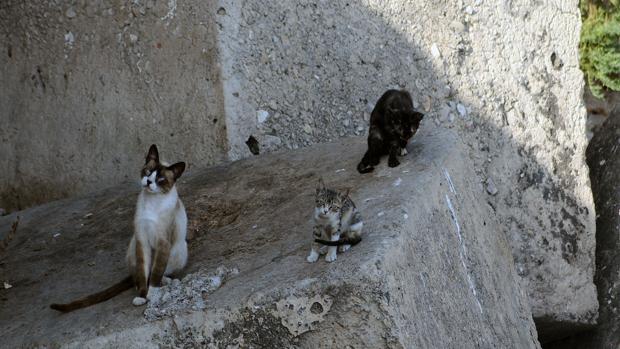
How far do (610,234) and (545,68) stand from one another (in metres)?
1.17

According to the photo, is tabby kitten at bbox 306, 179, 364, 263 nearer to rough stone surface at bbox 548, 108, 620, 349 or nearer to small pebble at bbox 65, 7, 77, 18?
rough stone surface at bbox 548, 108, 620, 349

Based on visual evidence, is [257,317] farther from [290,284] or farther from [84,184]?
[84,184]

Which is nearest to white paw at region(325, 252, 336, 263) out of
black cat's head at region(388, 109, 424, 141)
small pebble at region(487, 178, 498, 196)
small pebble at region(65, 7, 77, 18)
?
black cat's head at region(388, 109, 424, 141)

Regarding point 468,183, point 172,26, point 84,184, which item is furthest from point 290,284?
point 84,184

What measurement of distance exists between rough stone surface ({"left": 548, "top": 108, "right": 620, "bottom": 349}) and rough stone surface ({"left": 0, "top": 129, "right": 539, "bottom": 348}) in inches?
46.2

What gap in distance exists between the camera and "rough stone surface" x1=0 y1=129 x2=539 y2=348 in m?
3.46

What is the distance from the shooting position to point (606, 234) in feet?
20.9

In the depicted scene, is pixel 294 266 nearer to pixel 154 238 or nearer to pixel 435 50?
pixel 154 238

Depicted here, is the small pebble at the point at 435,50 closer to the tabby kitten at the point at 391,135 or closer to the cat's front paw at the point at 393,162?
the tabby kitten at the point at 391,135

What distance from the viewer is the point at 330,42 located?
5871 millimetres

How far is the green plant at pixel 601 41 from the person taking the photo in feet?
23.6

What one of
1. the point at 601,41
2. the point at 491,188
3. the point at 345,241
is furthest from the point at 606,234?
the point at 345,241

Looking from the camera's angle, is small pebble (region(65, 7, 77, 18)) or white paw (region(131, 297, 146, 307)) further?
small pebble (region(65, 7, 77, 18))

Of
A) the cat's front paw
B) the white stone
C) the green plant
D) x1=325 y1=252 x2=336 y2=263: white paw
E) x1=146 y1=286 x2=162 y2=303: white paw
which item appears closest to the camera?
x1=325 y1=252 x2=336 y2=263: white paw
